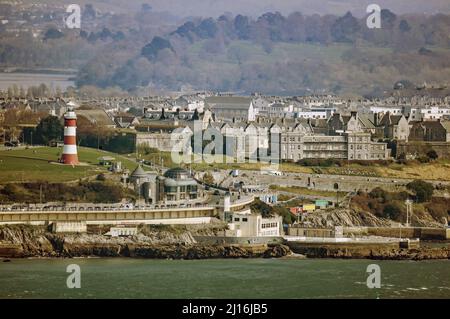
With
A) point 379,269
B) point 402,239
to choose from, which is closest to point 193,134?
point 402,239

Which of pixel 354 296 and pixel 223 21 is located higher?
pixel 223 21

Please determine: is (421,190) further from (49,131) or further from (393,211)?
(49,131)

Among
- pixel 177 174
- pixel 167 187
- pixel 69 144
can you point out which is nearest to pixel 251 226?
pixel 167 187

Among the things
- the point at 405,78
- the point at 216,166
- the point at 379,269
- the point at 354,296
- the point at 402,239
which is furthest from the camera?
the point at 405,78

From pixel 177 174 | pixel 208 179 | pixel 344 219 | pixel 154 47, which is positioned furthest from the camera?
pixel 154 47

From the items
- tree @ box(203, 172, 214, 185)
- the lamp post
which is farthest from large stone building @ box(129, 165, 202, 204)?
the lamp post

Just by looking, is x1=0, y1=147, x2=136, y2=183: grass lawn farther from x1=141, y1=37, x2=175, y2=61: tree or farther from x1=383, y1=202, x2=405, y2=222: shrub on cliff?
x1=141, y1=37, x2=175, y2=61: tree

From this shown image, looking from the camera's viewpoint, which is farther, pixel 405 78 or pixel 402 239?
pixel 405 78

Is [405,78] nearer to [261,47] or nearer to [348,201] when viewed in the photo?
[261,47]
